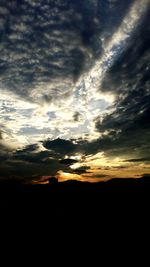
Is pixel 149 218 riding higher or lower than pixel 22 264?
higher

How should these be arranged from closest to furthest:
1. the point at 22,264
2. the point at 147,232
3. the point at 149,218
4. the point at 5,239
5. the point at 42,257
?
the point at 22,264 < the point at 42,257 < the point at 5,239 < the point at 147,232 < the point at 149,218

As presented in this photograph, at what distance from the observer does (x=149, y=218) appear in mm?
47938

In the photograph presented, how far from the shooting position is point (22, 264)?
21031mm

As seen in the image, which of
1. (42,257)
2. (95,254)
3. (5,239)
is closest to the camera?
(42,257)

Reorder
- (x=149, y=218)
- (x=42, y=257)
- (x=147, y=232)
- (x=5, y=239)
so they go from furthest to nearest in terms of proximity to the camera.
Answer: (x=149, y=218), (x=147, y=232), (x=5, y=239), (x=42, y=257)

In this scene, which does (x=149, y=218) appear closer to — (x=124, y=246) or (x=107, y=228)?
(x=107, y=228)

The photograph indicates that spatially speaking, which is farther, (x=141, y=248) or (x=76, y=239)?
(x=76, y=239)

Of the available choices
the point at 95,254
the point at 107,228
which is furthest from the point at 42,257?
the point at 107,228

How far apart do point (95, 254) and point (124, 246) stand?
17.1 ft

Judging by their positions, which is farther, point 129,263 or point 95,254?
point 95,254

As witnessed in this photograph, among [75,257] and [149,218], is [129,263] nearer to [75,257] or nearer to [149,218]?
[75,257]

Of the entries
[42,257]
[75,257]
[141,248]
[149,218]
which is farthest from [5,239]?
[149,218]

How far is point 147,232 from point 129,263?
15785mm

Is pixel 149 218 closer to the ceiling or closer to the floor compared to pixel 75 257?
closer to the ceiling
